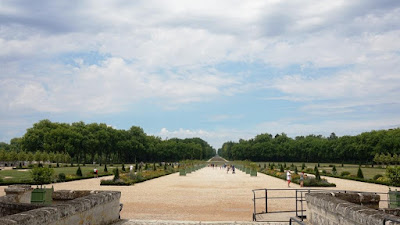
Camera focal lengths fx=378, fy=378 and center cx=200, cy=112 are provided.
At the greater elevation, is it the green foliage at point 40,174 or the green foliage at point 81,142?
the green foliage at point 81,142

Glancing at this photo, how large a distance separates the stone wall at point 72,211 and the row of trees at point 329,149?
74.1 m

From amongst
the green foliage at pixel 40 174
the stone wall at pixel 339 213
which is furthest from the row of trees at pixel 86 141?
the stone wall at pixel 339 213

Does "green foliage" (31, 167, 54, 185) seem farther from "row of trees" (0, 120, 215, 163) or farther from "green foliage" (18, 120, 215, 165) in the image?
"row of trees" (0, 120, 215, 163)

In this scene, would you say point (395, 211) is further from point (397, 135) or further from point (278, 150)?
point (278, 150)

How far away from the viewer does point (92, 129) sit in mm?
97625

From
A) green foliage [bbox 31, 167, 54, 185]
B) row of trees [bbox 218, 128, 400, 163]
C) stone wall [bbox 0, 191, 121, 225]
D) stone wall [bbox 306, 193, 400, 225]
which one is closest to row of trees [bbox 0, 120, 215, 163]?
row of trees [bbox 218, 128, 400, 163]

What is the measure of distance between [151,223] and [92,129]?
90487 millimetres

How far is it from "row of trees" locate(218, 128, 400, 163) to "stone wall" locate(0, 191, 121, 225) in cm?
7407

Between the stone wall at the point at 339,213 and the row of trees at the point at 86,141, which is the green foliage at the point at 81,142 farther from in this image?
the stone wall at the point at 339,213

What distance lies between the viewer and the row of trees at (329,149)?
8125 cm

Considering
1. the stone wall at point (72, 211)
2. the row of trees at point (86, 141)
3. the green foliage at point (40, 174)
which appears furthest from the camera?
the row of trees at point (86, 141)

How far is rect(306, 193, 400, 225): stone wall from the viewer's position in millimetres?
6688

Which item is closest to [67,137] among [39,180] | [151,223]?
[39,180]

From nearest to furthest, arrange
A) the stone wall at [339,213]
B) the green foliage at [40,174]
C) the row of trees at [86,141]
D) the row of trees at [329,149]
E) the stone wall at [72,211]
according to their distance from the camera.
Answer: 1. the stone wall at [72,211]
2. the stone wall at [339,213]
3. the green foliage at [40,174]
4. the row of trees at [329,149]
5. the row of trees at [86,141]
